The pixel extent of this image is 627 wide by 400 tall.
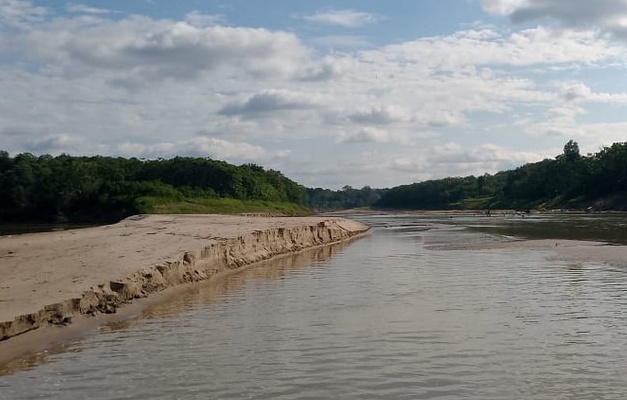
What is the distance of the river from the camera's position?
11.6m

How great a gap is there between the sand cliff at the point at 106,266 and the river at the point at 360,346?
4.06ft

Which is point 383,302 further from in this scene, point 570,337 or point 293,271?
point 293,271

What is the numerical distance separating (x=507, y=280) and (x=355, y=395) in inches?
625

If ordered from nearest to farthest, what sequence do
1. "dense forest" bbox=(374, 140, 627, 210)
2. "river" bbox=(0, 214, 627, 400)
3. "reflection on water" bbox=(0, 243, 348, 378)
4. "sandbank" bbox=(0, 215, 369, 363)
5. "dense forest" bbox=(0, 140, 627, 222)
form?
"river" bbox=(0, 214, 627, 400), "reflection on water" bbox=(0, 243, 348, 378), "sandbank" bbox=(0, 215, 369, 363), "dense forest" bbox=(0, 140, 627, 222), "dense forest" bbox=(374, 140, 627, 210)

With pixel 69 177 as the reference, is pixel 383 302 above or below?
below

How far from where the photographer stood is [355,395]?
36.4ft

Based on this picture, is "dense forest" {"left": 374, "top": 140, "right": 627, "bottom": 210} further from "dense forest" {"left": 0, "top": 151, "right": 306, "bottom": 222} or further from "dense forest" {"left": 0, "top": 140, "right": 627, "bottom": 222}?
"dense forest" {"left": 0, "top": 151, "right": 306, "bottom": 222}

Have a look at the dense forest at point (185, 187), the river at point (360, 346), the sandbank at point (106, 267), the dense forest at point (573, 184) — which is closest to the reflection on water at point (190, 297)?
the river at point (360, 346)

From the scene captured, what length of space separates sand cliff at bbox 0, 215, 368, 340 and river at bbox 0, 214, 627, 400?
4.06 feet

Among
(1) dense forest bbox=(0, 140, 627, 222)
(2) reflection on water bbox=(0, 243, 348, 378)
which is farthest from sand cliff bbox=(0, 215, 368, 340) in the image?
(1) dense forest bbox=(0, 140, 627, 222)

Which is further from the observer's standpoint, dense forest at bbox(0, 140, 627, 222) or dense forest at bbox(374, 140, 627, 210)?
dense forest at bbox(374, 140, 627, 210)

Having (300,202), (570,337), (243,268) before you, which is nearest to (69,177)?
(300,202)

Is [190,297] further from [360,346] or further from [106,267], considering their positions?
[360,346]

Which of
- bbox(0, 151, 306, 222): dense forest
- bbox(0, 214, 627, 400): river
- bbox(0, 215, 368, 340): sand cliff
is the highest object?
bbox(0, 151, 306, 222): dense forest
